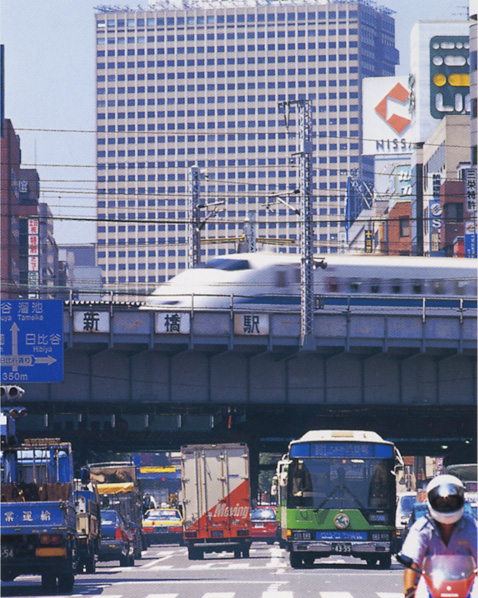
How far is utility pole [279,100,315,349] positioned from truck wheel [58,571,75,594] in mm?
20548

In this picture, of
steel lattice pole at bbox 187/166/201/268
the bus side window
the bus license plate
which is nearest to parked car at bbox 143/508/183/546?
steel lattice pole at bbox 187/166/201/268

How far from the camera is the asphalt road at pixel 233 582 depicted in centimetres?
2089

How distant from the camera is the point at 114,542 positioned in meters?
35.2

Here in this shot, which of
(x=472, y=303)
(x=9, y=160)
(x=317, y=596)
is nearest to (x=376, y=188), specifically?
(x=9, y=160)

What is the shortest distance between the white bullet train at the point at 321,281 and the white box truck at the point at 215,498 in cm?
883

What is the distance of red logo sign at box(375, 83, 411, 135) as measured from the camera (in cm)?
12306

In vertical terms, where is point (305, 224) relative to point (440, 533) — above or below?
above

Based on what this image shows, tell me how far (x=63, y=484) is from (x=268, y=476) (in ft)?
435

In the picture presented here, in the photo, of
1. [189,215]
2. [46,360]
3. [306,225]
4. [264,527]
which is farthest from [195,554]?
[264,527]

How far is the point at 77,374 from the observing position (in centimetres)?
4481

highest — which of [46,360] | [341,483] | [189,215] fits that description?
[189,215]

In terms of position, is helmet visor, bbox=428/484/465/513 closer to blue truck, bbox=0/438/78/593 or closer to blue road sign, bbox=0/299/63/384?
blue truck, bbox=0/438/78/593

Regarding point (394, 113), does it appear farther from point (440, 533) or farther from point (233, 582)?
point (440, 533)

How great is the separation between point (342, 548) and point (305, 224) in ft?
53.6
